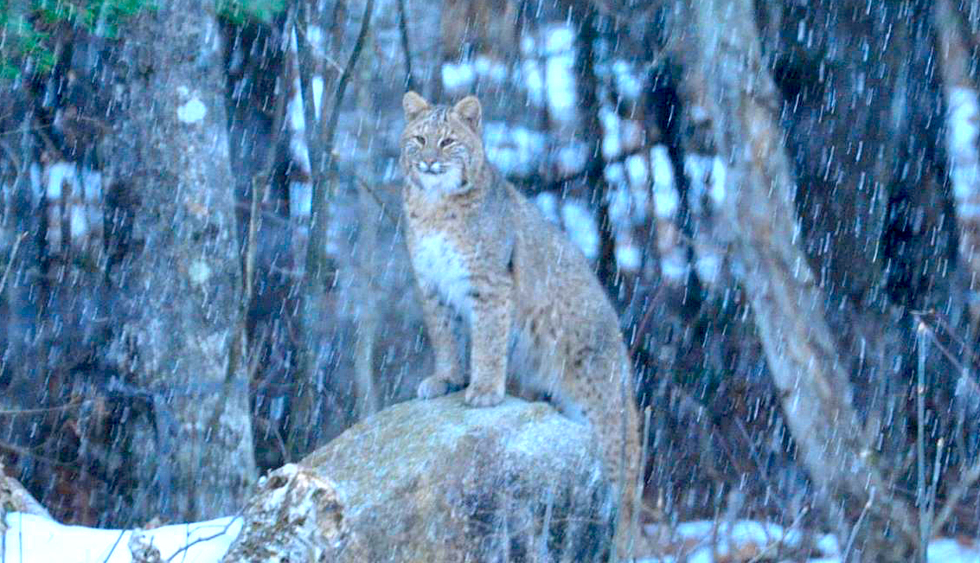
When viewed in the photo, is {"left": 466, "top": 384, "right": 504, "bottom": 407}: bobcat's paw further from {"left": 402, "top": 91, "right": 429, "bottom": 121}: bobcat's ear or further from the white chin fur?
{"left": 402, "top": 91, "right": 429, "bottom": 121}: bobcat's ear

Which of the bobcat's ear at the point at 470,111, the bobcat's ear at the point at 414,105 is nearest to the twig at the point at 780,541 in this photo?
the bobcat's ear at the point at 470,111

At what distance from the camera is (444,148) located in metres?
5.76

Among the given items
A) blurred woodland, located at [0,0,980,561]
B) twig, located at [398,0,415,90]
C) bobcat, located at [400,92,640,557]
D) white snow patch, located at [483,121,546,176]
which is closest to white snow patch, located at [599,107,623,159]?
blurred woodland, located at [0,0,980,561]

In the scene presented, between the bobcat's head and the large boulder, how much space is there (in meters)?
1.09

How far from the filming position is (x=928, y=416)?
9.01 meters

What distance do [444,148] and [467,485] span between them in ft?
5.73

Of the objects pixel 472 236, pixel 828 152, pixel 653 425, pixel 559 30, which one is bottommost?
pixel 653 425

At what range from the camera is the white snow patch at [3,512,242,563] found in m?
3.86

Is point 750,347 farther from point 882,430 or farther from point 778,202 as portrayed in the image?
point 778,202

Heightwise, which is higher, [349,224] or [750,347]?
[349,224]

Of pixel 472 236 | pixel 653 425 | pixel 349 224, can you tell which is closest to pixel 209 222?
pixel 472 236

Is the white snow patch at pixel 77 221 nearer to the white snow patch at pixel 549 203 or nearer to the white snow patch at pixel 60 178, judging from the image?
the white snow patch at pixel 60 178

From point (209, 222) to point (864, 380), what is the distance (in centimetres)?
500

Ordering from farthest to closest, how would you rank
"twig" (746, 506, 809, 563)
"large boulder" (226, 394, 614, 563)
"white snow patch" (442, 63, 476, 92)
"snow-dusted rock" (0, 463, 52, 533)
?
1. "white snow patch" (442, 63, 476, 92)
2. "large boulder" (226, 394, 614, 563)
3. "snow-dusted rock" (0, 463, 52, 533)
4. "twig" (746, 506, 809, 563)
